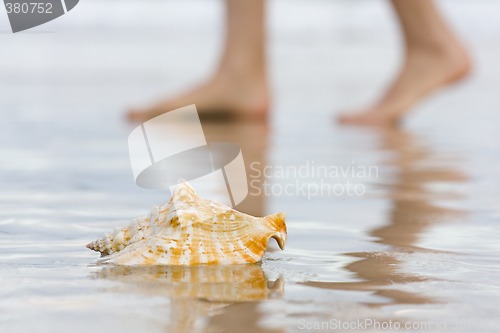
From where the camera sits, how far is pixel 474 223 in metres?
1.88

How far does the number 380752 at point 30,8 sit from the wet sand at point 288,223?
40 centimetres

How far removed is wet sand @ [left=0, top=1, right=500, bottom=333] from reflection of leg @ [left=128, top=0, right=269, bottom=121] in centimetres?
15

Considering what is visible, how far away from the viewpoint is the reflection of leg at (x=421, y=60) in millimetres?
4207

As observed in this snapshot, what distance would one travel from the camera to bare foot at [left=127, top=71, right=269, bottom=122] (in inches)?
159

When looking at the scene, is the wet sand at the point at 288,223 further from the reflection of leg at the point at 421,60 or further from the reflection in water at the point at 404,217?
the reflection of leg at the point at 421,60

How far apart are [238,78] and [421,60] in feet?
2.68

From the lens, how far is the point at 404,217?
1.93 metres

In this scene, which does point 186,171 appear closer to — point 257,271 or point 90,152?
point 90,152

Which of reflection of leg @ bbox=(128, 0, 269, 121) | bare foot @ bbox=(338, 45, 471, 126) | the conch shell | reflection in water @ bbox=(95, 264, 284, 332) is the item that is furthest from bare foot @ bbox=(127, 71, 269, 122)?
reflection in water @ bbox=(95, 264, 284, 332)

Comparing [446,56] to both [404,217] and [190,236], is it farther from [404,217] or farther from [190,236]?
[190,236]

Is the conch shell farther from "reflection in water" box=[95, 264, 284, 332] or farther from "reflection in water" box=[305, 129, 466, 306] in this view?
"reflection in water" box=[305, 129, 466, 306]

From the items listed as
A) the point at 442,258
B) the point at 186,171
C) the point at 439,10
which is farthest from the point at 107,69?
the point at 442,258

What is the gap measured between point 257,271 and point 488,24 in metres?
12.5

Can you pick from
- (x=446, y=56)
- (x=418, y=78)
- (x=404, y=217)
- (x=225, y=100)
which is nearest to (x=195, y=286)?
(x=404, y=217)
